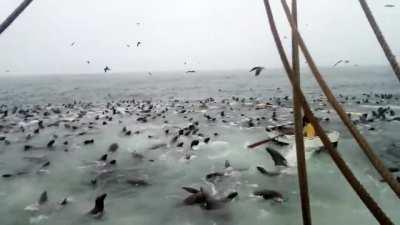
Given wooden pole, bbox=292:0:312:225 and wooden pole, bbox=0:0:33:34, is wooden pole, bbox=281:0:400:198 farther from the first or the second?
wooden pole, bbox=0:0:33:34

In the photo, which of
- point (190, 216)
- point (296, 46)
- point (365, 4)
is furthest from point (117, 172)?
point (365, 4)

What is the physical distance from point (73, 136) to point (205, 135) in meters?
8.96

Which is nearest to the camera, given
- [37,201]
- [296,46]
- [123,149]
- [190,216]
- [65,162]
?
[296,46]

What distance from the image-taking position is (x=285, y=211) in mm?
10883

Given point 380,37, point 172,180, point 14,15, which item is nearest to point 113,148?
point 172,180

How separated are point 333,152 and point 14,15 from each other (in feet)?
14.2

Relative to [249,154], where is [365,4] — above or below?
above

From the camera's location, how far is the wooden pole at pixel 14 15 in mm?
3904

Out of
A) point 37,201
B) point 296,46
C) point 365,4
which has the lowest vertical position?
point 37,201

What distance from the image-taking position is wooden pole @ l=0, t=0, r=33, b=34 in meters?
3.90

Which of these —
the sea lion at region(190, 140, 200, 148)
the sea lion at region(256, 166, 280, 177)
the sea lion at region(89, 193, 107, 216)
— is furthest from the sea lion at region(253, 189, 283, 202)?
the sea lion at region(190, 140, 200, 148)

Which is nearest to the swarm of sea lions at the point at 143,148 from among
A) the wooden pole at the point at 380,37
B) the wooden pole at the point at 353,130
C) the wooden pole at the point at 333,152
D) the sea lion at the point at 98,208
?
the sea lion at the point at 98,208

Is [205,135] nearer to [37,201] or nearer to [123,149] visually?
[123,149]

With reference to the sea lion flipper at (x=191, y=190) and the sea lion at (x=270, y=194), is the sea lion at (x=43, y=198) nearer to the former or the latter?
the sea lion flipper at (x=191, y=190)
